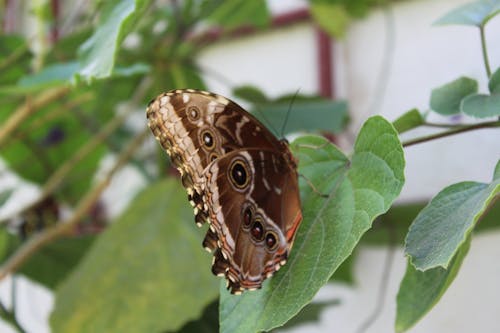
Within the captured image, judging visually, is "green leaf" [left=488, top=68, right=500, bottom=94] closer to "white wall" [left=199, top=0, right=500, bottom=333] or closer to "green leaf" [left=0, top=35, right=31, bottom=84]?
"white wall" [left=199, top=0, right=500, bottom=333]

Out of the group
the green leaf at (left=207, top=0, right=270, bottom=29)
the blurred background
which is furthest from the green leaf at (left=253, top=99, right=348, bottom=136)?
the green leaf at (left=207, top=0, right=270, bottom=29)

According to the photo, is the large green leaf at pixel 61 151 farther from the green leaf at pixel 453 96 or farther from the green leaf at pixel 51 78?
the green leaf at pixel 453 96

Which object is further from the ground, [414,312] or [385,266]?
[414,312]

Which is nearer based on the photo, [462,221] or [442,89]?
[462,221]

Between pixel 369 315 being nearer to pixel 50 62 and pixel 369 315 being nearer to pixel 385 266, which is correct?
pixel 385 266

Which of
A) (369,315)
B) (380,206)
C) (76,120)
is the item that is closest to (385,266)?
(369,315)

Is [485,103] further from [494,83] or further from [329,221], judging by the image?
[329,221]

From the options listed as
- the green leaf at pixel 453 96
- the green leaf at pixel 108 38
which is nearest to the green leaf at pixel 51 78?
the green leaf at pixel 108 38
